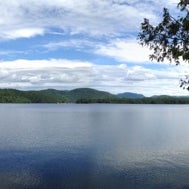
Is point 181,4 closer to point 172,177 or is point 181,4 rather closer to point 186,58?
point 186,58

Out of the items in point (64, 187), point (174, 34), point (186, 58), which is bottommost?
point (64, 187)

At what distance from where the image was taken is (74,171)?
36594 mm

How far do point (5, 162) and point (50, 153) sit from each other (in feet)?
27.2

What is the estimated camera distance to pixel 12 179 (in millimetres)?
32656

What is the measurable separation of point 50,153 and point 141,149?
13.5m

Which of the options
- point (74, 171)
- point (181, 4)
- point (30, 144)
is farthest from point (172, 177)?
point (30, 144)

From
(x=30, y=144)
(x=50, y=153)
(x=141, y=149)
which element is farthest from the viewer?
(x=30, y=144)

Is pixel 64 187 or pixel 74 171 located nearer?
pixel 64 187

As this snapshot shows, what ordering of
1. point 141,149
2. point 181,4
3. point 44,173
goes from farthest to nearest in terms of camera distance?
point 141,149 → point 44,173 → point 181,4

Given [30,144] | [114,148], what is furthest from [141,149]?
[30,144]

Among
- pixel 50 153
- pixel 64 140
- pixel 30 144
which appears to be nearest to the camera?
pixel 50 153

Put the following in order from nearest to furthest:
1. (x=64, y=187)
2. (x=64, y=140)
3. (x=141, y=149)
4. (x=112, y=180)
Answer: (x=64, y=187) → (x=112, y=180) → (x=141, y=149) → (x=64, y=140)

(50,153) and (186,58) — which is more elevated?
(186,58)

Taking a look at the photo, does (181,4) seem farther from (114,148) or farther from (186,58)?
(114,148)
